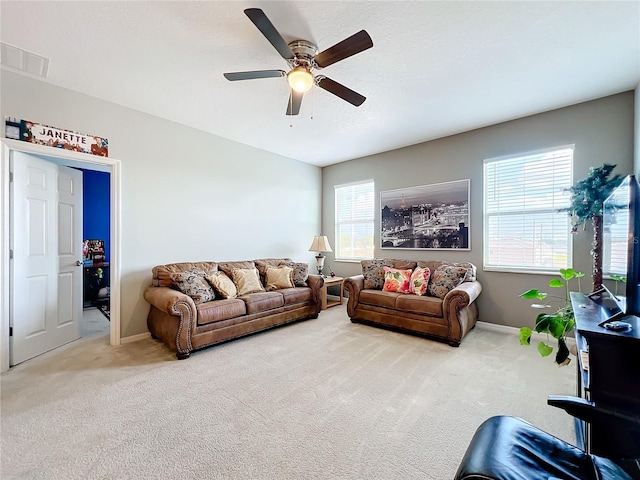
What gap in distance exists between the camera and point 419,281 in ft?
12.5

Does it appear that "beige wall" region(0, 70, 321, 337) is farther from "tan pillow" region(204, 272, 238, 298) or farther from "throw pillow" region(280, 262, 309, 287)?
"throw pillow" region(280, 262, 309, 287)

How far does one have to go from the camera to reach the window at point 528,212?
335cm

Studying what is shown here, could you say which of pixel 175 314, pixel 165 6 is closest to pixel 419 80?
pixel 165 6

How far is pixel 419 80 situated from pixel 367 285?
9.02ft

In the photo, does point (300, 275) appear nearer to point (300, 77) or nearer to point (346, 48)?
point (300, 77)

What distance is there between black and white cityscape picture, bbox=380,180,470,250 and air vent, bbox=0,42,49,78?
14.6ft

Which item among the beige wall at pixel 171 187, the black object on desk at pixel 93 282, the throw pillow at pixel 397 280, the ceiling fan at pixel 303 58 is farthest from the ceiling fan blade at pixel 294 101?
the black object on desk at pixel 93 282

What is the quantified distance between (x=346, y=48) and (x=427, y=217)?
3117 millimetres

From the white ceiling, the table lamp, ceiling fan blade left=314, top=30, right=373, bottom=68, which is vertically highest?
the white ceiling

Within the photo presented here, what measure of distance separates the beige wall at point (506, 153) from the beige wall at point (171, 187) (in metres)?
1.91

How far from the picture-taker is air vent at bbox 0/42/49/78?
2311 mm

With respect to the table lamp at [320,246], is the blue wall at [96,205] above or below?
above

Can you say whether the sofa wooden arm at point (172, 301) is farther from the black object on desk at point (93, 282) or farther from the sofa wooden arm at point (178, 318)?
the black object on desk at point (93, 282)

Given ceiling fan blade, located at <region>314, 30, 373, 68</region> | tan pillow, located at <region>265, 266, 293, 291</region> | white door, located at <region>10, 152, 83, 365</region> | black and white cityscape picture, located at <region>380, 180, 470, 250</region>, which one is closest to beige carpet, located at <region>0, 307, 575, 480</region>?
white door, located at <region>10, 152, 83, 365</region>
